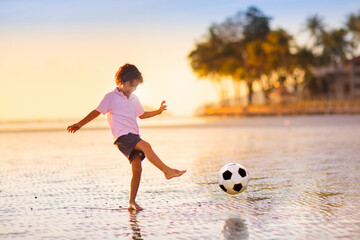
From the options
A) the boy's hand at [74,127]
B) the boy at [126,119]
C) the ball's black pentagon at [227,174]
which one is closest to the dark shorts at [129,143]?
the boy at [126,119]

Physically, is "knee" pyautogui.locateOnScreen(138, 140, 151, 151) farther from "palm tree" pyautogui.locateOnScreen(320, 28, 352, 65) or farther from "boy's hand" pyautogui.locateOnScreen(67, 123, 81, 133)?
"palm tree" pyautogui.locateOnScreen(320, 28, 352, 65)

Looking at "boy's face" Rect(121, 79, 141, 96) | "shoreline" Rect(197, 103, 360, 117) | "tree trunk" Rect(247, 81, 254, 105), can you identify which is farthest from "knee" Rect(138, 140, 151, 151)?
Answer: "tree trunk" Rect(247, 81, 254, 105)

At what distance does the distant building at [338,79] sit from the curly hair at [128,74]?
327 feet

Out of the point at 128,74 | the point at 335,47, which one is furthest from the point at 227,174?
the point at 335,47

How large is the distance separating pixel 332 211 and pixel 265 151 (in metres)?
9.29

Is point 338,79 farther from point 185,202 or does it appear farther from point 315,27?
point 185,202

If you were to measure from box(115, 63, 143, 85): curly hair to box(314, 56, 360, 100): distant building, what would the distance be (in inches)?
3922

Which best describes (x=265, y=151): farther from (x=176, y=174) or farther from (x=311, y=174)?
(x=176, y=174)

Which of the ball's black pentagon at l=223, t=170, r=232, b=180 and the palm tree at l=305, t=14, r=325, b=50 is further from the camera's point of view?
the palm tree at l=305, t=14, r=325, b=50

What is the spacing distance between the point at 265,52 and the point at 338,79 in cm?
2574

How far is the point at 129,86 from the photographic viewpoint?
675cm

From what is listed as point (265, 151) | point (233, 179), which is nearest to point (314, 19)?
point (265, 151)

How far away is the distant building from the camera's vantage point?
340 feet

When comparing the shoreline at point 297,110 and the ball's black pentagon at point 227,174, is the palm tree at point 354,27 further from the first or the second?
the ball's black pentagon at point 227,174
